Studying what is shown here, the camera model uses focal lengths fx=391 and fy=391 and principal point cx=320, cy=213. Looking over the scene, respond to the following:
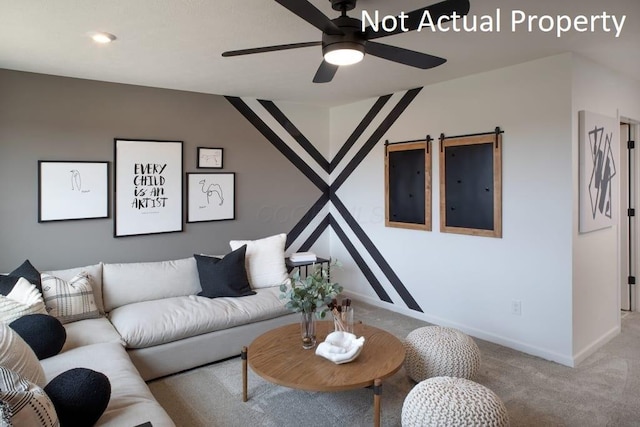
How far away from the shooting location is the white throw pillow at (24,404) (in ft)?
4.11

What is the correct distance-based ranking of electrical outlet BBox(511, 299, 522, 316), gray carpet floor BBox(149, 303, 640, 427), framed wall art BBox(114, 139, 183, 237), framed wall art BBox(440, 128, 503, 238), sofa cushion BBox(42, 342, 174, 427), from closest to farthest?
1. sofa cushion BBox(42, 342, 174, 427)
2. gray carpet floor BBox(149, 303, 640, 427)
3. electrical outlet BBox(511, 299, 522, 316)
4. framed wall art BBox(440, 128, 503, 238)
5. framed wall art BBox(114, 139, 183, 237)

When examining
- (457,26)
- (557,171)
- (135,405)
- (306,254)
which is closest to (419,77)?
(457,26)

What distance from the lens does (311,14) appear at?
172cm

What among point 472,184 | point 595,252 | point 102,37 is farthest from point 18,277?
point 595,252

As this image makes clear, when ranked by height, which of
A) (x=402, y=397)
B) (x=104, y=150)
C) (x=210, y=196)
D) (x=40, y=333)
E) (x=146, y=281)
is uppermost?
(x=104, y=150)

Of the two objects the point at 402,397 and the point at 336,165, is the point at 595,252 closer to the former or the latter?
the point at 402,397

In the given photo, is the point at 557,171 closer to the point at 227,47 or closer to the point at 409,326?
the point at 409,326

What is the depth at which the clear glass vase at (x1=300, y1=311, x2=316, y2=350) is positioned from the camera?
258 centimetres

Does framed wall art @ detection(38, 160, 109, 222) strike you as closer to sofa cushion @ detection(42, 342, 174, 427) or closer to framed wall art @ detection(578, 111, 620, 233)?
sofa cushion @ detection(42, 342, 174, 427)

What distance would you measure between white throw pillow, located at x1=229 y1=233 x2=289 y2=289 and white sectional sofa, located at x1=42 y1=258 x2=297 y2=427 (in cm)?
11

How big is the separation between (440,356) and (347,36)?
2.07 m

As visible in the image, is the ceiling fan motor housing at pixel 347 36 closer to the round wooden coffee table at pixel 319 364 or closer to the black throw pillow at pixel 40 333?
the round wooden coffee table at pixel 319 364

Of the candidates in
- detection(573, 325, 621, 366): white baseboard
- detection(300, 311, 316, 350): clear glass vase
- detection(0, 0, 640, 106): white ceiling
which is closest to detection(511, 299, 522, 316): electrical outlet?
detection(573, 325, 621, 366): white baseboard

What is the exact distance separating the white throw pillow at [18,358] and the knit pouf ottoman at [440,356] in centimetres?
216
